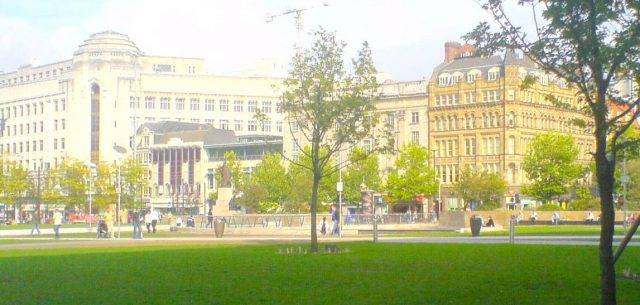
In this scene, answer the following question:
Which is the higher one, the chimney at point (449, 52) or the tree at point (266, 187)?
the chimney at point (449, 52)

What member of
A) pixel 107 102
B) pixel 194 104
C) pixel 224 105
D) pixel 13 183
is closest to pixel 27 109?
pixel 107 102

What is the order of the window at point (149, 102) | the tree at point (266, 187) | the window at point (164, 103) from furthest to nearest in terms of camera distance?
the window at point (164, 103) < the window at point (149, 102) < the tree at point (266, 187)

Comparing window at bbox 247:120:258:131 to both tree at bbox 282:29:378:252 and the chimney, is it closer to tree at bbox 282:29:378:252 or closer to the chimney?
the chimney

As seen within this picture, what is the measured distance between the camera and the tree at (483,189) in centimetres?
11819

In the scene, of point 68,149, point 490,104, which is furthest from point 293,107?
point 68,149

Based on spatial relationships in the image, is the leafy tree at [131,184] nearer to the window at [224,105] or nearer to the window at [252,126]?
the window at [224,105]

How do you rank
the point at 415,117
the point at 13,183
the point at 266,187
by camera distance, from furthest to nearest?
the point at 415,117 → the point at 13,183 → the point at 266,187

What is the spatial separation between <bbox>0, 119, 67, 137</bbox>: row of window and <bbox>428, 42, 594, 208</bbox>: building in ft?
236

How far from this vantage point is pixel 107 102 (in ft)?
583

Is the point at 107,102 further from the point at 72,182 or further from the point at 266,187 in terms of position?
the point at 266,187

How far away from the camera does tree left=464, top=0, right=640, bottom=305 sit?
15766 mm

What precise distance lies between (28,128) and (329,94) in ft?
524

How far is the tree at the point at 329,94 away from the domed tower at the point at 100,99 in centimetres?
13896

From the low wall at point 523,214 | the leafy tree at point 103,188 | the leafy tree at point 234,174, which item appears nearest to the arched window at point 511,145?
the low wall at point 523,214
